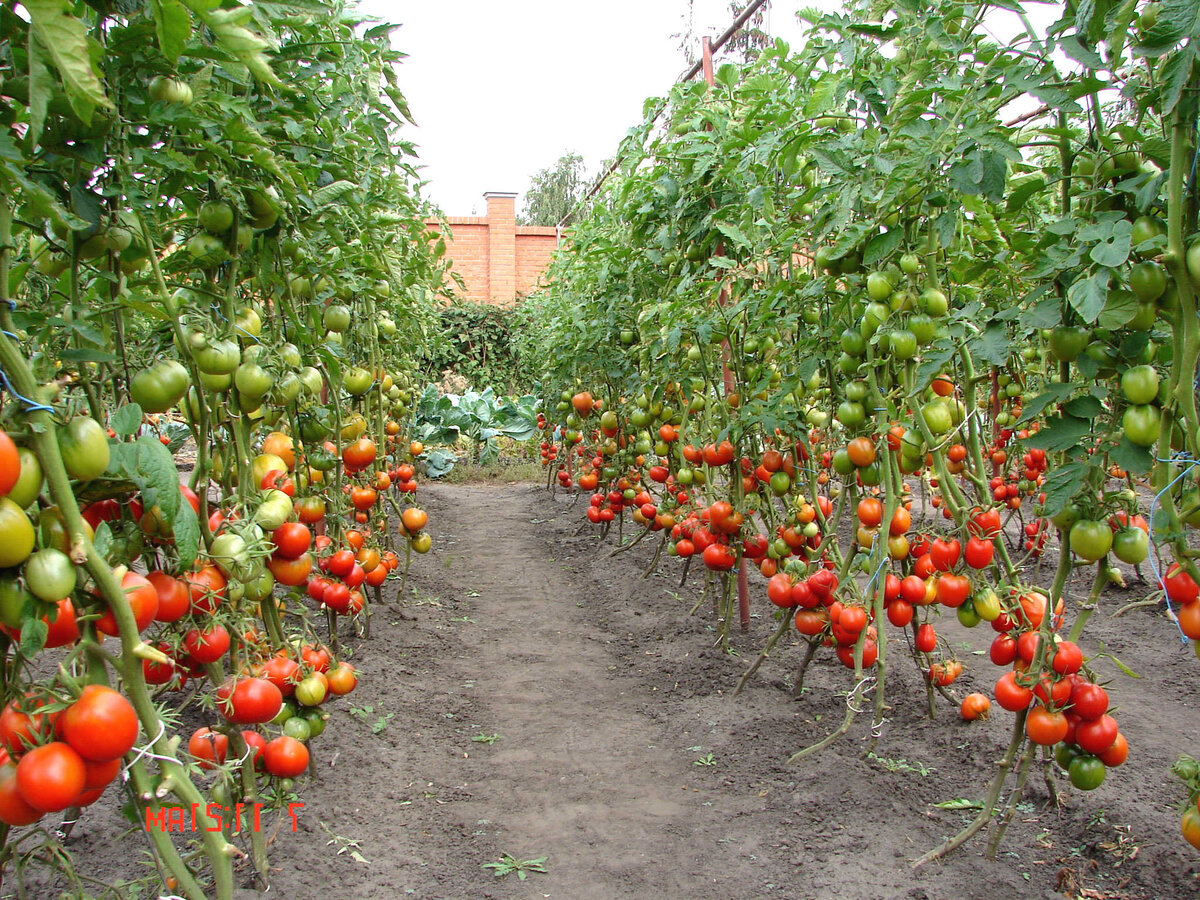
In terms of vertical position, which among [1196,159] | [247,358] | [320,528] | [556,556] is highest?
[1196,159]

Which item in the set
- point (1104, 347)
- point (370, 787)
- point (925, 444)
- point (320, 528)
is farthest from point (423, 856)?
point (1104, 347)

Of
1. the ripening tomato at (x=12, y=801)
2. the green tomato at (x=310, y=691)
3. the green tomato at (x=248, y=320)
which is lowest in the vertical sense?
the green tomato at (x=310, y=691)

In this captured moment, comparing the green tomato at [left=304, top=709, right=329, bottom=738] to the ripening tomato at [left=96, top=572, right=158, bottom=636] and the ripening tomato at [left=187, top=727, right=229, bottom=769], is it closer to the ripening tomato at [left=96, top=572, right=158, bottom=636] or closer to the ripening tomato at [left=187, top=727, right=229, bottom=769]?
the ripening tomato at [left=187, top=727, right=229, bottom=769]

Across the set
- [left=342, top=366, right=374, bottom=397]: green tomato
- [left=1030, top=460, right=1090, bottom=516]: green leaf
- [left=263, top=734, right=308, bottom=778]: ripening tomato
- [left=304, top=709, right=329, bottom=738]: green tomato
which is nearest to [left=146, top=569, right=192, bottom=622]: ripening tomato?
[left=263, top=734, right=308, bottom=778]: ripening tomato

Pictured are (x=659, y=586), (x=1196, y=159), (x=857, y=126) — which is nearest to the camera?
(x=1196, y=159)

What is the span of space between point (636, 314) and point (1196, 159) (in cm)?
293

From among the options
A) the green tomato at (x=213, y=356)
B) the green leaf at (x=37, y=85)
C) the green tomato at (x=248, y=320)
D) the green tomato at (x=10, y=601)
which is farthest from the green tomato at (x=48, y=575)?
the green tomato at (x=248, y=320)

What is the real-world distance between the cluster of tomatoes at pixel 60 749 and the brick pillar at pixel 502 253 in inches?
508

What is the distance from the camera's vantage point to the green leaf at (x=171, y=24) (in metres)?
0.98

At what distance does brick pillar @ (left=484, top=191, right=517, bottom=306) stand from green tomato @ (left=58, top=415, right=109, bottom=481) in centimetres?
1282

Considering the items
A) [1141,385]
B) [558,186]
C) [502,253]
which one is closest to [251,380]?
[1141,385]

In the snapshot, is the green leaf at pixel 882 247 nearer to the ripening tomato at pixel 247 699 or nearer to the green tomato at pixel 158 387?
the green tomato at pixel 158 387

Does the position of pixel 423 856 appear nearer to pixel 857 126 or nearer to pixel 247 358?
pixel 247 358

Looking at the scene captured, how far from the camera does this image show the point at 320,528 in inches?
118
